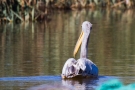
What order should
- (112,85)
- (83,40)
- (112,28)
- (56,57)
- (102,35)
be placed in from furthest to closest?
(112,28) < (102,35) < (56,57) < (83,40) < (112,85)

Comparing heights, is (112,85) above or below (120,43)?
above

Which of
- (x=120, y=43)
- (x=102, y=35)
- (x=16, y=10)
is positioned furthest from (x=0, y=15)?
(x=120, y=43)

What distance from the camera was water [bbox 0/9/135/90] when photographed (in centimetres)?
945

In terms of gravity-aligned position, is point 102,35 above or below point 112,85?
below

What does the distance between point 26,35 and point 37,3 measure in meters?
6.55

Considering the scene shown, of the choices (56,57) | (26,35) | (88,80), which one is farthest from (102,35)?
(88,80)

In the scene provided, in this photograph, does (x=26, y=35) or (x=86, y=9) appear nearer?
(x=26, y=35)

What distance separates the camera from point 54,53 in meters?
13.4

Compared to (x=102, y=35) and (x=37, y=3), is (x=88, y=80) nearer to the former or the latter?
(x=102, y=35)

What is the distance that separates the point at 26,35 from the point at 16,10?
4875 mm

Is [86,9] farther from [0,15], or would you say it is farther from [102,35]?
[102,35]

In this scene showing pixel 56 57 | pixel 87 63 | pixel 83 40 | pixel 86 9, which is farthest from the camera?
pixel 86 9

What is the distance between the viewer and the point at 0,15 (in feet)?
73.5

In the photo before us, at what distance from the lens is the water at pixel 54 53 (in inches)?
372
